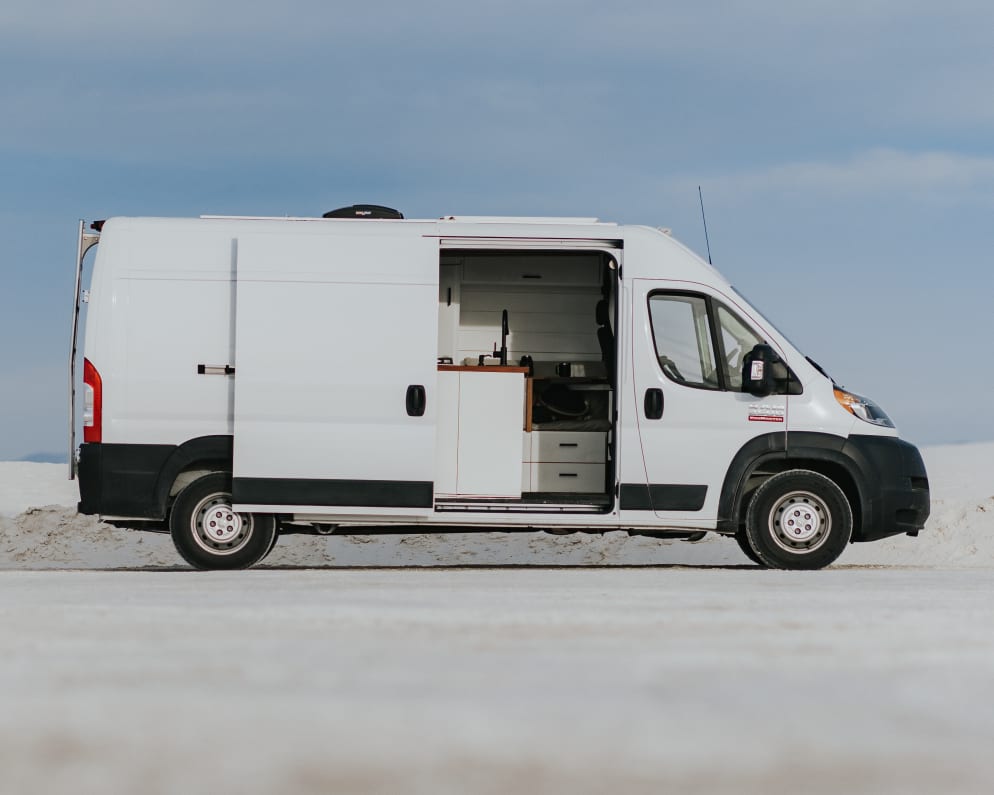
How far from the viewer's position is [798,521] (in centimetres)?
846

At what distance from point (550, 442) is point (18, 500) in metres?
10.5

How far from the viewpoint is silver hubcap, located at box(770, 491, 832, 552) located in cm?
844

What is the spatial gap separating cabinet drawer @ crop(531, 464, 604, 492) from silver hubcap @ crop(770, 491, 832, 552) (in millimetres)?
1475

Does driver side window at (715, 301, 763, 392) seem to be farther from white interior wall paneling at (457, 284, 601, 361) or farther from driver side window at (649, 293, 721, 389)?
white interior wall paneling at (457, 284, 601, 361)

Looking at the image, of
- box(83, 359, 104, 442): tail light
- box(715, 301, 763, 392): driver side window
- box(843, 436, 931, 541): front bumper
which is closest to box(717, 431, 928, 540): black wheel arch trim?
box(843, 436, 931, 541): front bumper

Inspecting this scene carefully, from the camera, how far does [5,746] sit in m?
1.93

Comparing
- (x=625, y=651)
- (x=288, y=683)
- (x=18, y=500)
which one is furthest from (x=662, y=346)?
(x=18, y=500)

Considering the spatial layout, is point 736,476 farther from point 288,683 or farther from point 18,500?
point 18,500

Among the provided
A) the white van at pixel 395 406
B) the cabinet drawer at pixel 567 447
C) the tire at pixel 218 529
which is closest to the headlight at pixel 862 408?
the white van at pixel 395 406

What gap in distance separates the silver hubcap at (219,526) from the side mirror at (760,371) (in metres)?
3.76

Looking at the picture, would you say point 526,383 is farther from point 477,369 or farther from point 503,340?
point 503,340

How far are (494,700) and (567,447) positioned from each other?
7.24 metres

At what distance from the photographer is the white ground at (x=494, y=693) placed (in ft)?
5.84

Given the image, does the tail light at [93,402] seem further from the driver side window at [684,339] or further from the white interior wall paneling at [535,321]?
the driver side window at [684,339]
